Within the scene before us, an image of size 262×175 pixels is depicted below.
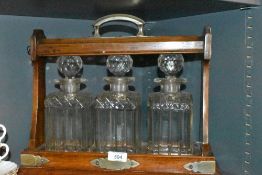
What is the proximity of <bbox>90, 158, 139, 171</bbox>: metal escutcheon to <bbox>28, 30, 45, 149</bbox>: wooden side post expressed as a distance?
0.51ft

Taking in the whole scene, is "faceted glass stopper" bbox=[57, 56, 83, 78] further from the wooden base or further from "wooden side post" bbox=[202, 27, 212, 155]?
"wooden side post" bbox=[202, 27, 212, 155]

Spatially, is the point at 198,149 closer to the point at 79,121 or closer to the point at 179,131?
the point at 179,131

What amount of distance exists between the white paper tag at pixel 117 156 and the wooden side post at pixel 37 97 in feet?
0.60

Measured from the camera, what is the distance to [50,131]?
85 cm

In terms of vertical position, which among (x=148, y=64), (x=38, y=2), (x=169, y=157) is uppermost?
(x=38, y=2)

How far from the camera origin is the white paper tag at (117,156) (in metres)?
0.76

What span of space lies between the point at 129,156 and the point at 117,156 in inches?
1.0

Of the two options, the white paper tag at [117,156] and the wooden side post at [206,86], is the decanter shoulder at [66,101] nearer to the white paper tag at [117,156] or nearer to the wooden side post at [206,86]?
the white paper tag at [117,156]

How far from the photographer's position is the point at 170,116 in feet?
2.77

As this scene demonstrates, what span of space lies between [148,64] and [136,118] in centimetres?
29

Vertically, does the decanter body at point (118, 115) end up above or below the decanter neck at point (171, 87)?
below

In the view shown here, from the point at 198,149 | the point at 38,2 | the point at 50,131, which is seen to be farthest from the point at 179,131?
the point at 38,2

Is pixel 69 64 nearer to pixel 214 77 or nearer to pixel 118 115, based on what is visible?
pixel 118 115

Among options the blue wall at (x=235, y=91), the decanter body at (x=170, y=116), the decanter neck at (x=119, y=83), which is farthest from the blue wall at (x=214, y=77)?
the decanter neck at (x=119, y=83)
